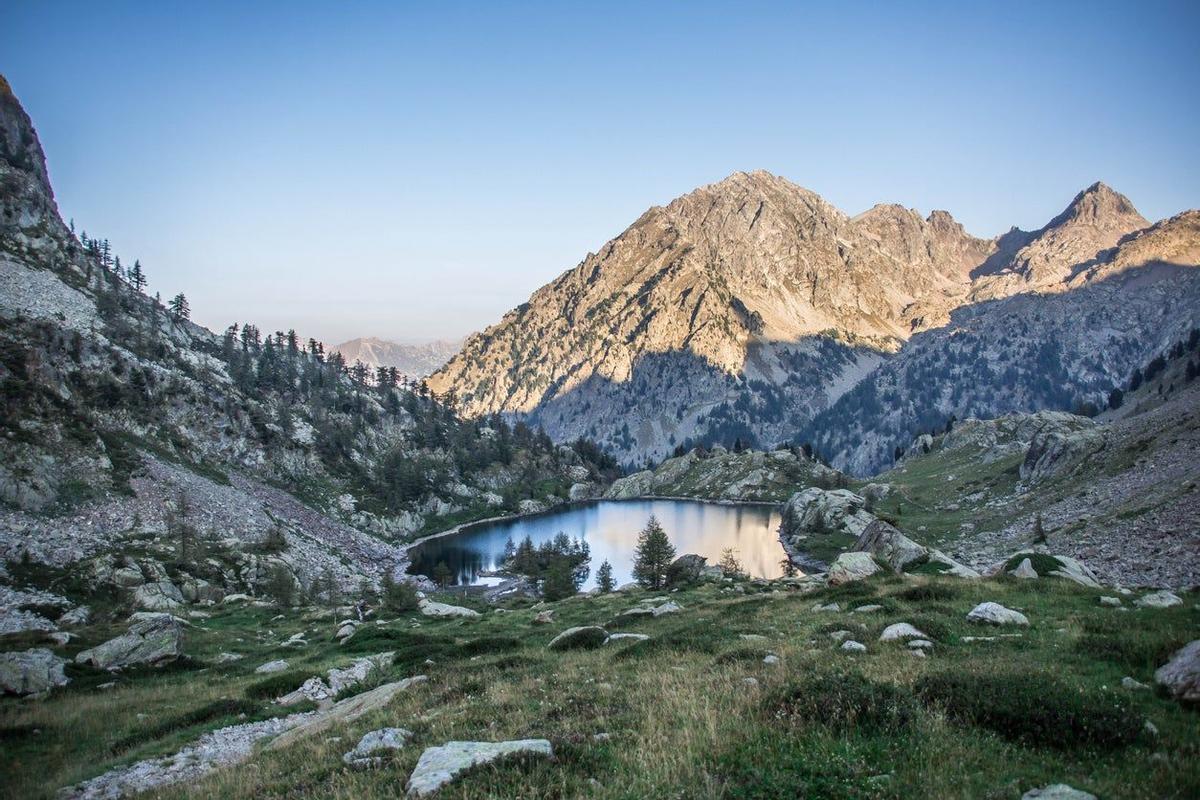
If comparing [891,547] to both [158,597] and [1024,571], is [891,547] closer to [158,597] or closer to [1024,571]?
[1024,571]

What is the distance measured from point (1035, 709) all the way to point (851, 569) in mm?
30701

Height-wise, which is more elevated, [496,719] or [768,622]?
[496,719]

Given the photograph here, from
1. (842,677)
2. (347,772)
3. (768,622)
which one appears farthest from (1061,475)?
(347,772)

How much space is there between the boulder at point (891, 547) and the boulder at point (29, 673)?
46.2m

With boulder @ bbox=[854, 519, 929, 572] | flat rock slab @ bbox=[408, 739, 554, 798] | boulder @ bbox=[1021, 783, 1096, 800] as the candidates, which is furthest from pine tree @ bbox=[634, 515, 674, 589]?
boulder @ bbox=[1021, 783, 1096, 800]

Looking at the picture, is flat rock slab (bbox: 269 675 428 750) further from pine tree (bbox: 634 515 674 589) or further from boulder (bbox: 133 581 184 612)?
pine tree (bbox: 634 515 674 589)

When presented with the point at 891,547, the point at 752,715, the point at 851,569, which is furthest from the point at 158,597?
the point at 891,547

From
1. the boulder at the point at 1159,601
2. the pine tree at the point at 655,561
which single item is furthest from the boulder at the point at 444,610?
the boulder at the point at 1159,601

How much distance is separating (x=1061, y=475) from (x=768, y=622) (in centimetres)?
8937

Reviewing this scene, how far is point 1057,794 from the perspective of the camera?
24.5 feet

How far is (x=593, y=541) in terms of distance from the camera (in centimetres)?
16788

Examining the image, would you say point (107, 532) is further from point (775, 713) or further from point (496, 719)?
point (775, 713)

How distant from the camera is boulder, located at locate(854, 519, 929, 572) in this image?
48531 millimetres

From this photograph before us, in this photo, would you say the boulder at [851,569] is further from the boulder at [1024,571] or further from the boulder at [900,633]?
the boulder at [900,633]
